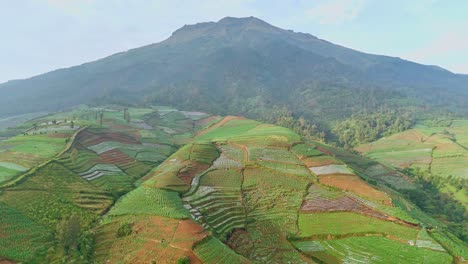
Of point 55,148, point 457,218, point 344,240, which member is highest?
point 55,148

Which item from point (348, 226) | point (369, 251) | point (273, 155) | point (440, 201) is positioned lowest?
point (440, 201)

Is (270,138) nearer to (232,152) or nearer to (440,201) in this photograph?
(232,152)

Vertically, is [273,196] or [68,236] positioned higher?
[68,236]

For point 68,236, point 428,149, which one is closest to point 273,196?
point 68,236

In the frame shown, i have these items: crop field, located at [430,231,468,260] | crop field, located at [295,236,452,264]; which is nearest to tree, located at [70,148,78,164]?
crop field, located at [295,236,452,264]

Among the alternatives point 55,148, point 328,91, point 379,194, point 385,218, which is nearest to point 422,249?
point 385,218

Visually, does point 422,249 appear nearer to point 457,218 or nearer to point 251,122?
point 457,218

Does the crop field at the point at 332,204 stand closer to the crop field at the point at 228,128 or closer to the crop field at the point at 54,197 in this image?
the crop field at the point at 54,197
